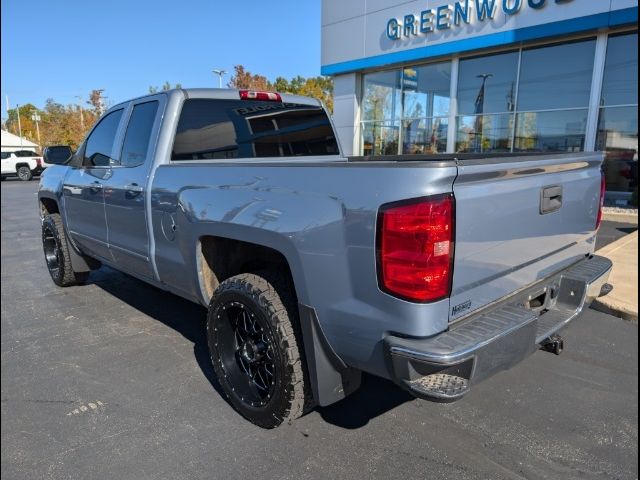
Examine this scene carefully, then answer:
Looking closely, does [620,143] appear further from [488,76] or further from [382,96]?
[382,96]

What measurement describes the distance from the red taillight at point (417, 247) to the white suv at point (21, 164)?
2894cm

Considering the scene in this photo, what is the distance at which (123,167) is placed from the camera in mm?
3859

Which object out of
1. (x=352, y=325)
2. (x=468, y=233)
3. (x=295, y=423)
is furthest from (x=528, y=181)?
(x=295, y=423)

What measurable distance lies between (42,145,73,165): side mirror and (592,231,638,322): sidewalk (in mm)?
5517

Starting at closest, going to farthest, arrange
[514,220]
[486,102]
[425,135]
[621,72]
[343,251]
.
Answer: [343,251]
[514,220]
[621,72]
[486,102]
[425,135]

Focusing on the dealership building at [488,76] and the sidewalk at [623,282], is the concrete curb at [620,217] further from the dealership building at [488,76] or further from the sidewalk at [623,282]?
the sidewalk at [623,282]

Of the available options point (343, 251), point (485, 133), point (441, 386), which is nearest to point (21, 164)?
point (485, 133)

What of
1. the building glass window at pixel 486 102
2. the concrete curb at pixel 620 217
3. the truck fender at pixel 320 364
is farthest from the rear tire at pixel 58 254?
the building glass window at pixel 486 102

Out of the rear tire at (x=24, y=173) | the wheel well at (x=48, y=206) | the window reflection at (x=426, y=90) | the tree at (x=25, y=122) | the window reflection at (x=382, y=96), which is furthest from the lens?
the tree at (x=25, y=122)

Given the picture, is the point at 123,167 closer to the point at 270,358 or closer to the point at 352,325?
the point at 270,358

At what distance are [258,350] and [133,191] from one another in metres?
1.64

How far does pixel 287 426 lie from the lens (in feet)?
9.23

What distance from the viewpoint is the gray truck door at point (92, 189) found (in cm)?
424

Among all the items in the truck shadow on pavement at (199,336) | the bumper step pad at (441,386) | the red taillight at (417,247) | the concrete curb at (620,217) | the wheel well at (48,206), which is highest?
the red taillight at (417,247)
